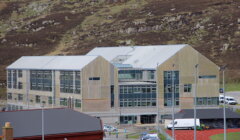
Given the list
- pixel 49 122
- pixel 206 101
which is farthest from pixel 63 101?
pixel 49 122

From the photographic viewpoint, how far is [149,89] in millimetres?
103250

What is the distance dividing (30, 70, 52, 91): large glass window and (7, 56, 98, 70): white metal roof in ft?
2.70

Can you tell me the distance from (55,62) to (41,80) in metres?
3.84

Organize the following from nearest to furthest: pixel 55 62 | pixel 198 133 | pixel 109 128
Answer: pixel 198 133 → pixel 109 128 → pixel 55 62

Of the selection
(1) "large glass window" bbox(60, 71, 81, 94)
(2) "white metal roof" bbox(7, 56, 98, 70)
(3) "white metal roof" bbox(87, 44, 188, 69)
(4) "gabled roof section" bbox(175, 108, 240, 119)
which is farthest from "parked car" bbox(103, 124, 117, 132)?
(3) "white metal roof" bbox(87, 44, 188, 69)

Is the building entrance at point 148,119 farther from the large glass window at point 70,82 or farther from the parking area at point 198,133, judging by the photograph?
the parking area at point 198,133

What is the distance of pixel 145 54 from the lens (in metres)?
115

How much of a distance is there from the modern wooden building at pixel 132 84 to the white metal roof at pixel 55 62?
21cm

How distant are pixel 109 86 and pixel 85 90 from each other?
3.73 m

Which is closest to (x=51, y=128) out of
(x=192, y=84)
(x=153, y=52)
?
(x=192, y=84)

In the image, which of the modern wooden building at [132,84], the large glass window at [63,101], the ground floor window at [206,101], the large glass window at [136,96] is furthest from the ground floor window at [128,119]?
the ground floor window at [206,101]

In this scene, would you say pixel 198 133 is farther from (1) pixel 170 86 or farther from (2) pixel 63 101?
(2) pixel 63 101

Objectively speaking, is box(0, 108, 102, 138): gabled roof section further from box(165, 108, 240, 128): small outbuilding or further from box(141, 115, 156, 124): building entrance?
box(141, 115, 156, 124): building entrance

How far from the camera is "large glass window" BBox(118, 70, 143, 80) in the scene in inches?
4186
